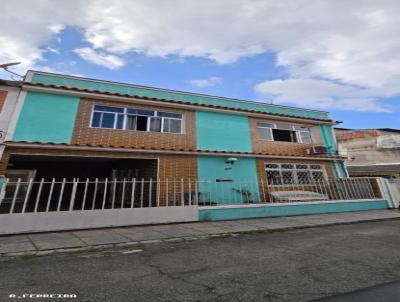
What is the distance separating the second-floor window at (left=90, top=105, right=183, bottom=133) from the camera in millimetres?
10633

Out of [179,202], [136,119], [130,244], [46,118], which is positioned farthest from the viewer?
[136,119]

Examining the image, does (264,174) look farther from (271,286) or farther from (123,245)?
(271,286)

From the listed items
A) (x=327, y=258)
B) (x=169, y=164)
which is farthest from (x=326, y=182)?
(x=327, y=258)

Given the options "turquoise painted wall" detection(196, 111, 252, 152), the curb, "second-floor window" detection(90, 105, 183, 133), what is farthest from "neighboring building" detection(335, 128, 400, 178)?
the curb

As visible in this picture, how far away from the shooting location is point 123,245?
5.41m

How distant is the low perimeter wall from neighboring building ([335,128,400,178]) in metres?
20.2

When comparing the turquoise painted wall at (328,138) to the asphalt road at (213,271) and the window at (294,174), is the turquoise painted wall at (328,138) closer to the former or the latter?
the window at (294,174)

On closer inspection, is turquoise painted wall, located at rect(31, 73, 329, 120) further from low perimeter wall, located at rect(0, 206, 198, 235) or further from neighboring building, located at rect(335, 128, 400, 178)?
neighboring building, located at rect(335, 128, 400, 178)

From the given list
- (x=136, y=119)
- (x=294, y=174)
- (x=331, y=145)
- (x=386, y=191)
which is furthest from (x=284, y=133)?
(x=136, y=119)

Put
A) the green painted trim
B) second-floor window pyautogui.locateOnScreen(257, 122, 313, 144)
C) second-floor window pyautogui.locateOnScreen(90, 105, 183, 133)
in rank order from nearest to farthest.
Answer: the green painted trim → second-floor window pyautogui.locateOnScreen(90, 105, 183, 133) → second-floor window pyautogui.locateOnScreen(257, 122, 313, 144)

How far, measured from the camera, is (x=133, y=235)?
6.31 metres

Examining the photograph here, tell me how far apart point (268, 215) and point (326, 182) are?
5.64m

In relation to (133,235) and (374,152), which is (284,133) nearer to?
(133,235)

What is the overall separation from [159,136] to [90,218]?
17.1 feet
